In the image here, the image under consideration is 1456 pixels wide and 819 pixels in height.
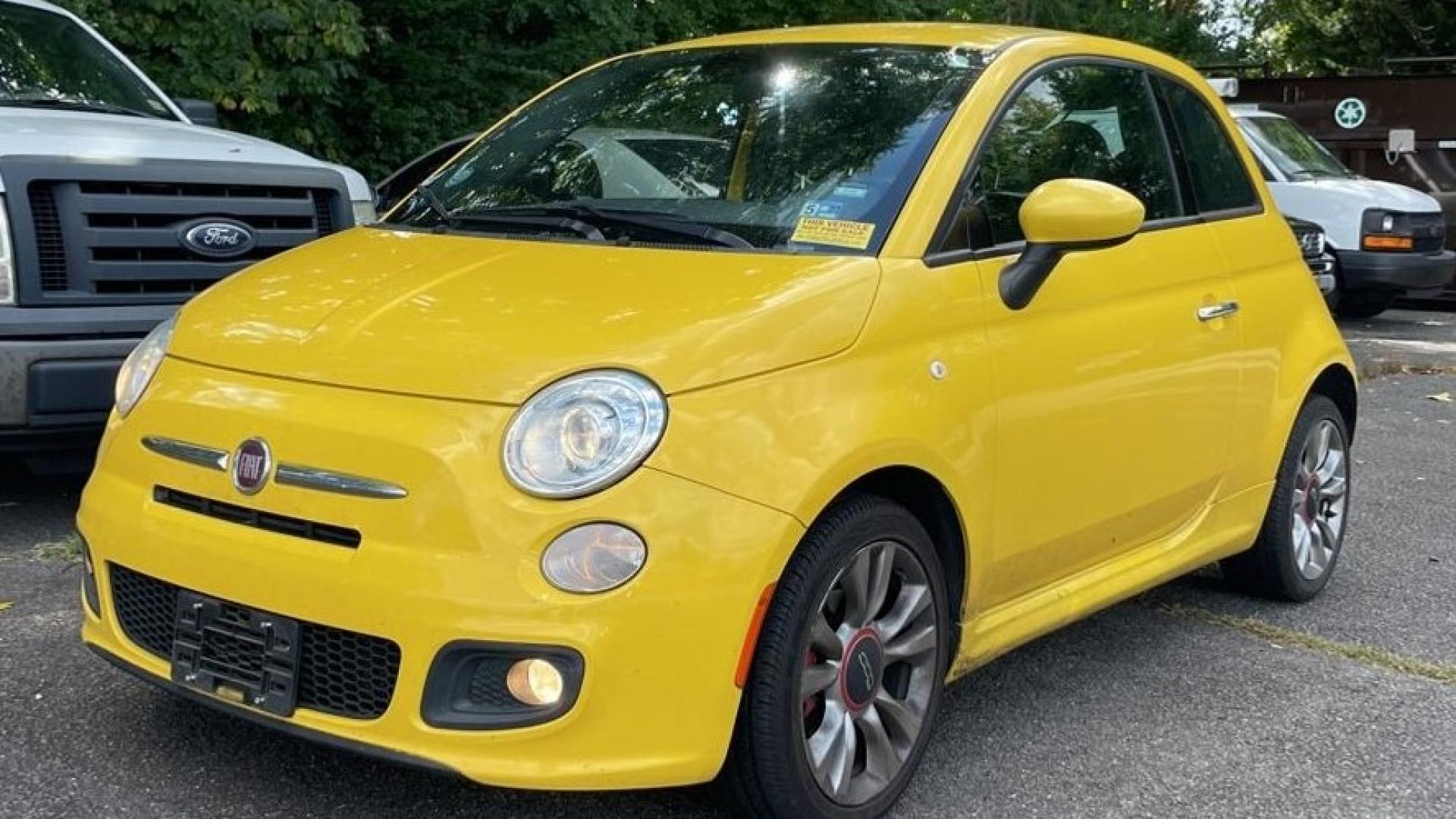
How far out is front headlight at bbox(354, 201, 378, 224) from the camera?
229 inches

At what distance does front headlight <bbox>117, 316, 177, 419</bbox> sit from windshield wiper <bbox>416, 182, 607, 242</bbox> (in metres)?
0.76

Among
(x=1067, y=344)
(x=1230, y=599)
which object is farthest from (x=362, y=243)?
(x=1230, y=599)

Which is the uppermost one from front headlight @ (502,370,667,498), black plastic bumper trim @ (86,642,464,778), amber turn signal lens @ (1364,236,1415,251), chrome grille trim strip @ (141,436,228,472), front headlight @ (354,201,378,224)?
front headlight @ (502,370,667,498)

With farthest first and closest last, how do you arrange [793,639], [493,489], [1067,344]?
[1067,344] < [793,639] < [493,489]

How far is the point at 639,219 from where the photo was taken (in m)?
3.53

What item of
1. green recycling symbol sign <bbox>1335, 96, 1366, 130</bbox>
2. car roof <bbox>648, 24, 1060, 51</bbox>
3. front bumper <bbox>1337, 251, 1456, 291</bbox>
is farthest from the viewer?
green recycling symbol sign <bbox>1335, 96, 1366, 130</bbox>

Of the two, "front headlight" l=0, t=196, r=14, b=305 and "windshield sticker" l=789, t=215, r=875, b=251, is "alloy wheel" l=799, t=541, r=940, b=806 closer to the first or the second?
"windshield sticker" l=789, t=215, r=875, b=251

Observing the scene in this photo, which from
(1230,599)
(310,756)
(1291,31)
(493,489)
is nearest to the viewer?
(493,489)

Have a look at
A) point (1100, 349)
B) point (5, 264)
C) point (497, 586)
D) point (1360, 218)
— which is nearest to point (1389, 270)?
point (1360, 218)

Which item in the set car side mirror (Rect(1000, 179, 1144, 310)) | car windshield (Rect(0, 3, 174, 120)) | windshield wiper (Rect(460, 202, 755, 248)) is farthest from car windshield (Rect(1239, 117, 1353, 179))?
windshield wiper (Rect(460, 202, 755, 248))

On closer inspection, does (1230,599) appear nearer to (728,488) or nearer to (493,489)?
(728,488)

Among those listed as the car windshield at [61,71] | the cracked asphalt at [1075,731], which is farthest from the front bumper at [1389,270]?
the car windshield at [61,71]

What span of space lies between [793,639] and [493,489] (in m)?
0.64

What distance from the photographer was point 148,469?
302 cm
